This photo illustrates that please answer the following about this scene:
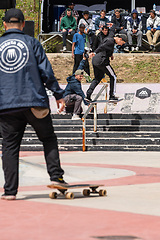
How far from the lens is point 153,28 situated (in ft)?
68.7

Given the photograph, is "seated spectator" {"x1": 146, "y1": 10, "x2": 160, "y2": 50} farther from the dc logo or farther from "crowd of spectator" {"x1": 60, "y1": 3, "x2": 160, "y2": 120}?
the dc logo

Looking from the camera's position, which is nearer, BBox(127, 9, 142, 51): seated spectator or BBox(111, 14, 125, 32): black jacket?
BBox(111, 14, 125, 32): black jacket

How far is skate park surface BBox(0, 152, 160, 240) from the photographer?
323 cm

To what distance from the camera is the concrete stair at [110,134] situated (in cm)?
1124

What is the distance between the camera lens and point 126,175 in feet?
21.8

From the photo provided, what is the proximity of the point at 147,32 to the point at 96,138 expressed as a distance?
425 inches

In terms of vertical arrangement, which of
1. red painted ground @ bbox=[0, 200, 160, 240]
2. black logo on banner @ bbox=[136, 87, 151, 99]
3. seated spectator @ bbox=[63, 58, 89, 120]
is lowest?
black logo on banner @ bbox=[136, 87, 151, 99]

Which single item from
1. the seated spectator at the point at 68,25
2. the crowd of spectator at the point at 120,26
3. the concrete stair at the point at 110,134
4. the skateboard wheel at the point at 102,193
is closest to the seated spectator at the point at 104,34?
the concrete stair at the point at 110,134

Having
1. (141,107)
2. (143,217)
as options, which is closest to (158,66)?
(141,107)

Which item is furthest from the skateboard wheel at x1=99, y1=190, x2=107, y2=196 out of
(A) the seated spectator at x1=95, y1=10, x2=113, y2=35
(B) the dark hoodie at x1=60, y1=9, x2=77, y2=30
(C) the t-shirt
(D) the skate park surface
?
(B) the dark hoodie at x1=60, y1=9, x2=77, y2=30

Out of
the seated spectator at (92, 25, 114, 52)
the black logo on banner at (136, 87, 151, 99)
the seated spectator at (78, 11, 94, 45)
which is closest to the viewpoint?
the seated spectator at (92, 25, 114, 52)

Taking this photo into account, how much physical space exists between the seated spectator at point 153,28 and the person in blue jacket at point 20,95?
16.9m

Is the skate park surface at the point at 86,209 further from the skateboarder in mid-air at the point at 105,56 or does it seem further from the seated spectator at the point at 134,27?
the seated spectator at the point at 134,27

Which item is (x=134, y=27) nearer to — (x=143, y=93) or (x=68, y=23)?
(x=68, y=23)
